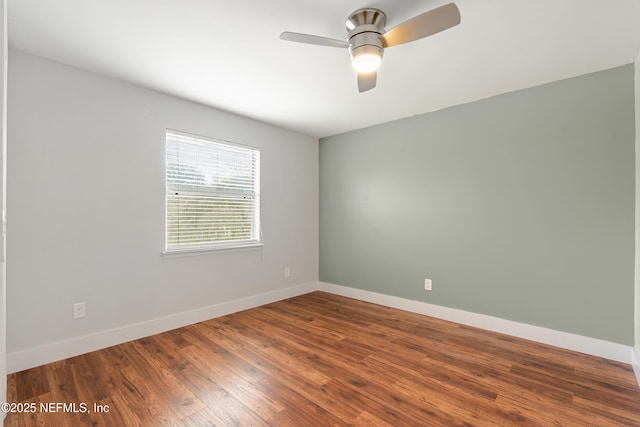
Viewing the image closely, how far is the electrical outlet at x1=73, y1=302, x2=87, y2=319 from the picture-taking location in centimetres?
242

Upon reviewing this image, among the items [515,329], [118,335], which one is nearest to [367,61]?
[515,329]

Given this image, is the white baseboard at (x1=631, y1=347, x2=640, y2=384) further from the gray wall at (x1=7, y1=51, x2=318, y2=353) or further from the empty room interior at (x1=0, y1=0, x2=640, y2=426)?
the gray wall at (x1=7, y1=51, x2=318, y2=353)

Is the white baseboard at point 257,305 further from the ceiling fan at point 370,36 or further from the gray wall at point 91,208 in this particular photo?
the ceiling fan at point 370,36

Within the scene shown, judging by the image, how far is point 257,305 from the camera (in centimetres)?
374

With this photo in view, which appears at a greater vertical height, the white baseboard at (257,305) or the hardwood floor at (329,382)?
the white baseboard at (257,305)

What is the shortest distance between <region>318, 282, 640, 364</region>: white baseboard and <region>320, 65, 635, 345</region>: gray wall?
0.19 feet

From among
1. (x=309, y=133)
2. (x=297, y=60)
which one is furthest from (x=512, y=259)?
(x=309, y=133)

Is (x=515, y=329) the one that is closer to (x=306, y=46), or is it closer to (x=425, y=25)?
(x=425, y=25)

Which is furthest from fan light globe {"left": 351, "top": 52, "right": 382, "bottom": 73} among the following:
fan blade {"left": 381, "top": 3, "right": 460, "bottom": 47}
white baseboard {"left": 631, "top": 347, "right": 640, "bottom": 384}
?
white baseboard {"left": 631, "top": 347, "right": 640, "bottom": 384}

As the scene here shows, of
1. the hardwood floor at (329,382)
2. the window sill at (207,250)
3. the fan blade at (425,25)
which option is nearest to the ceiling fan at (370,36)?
the fan blade at (425,25)

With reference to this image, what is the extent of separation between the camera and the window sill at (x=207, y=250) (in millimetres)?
2989

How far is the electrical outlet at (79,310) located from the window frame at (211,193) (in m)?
0.74

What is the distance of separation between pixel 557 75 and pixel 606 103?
436mm

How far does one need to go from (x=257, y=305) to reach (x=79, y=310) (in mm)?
1797
